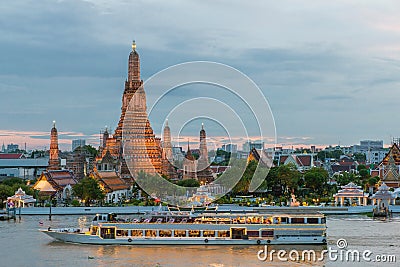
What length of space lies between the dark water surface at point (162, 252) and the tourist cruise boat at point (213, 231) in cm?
53

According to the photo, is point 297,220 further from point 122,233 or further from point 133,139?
point 133,139

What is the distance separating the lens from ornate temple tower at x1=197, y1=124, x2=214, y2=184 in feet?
224

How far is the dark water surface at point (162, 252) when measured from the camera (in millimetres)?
27281

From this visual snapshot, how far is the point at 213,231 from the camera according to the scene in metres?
31.9

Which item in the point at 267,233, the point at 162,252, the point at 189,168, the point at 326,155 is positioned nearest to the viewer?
the point at 162,252

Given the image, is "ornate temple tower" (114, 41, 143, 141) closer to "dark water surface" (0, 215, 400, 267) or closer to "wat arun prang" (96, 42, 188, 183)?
"wat arun prang" (96, 42, 188, 183)

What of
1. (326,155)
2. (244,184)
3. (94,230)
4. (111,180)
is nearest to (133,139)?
(111,180)

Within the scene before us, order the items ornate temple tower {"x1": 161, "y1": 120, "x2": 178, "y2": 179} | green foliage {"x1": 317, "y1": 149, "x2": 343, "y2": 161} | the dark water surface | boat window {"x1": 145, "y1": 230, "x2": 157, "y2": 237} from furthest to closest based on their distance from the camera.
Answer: green foliage {"x1": 317, "y1": 149, "x2": 343, "y2": 161} → ornate temple tower {"x1": 161, "y1": 120, "x2": 178, "y2": 179} → boat window {"x1": 145, "y1": 230, "x2": 157, "y2": 237} → the dark water surface

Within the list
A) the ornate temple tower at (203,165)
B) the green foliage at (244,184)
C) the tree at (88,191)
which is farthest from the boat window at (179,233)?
the ornate temple tower at (203,165)

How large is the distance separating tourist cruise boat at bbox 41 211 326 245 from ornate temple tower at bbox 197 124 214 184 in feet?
101

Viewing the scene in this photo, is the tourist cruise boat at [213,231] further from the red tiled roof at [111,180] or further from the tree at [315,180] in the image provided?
the tree at [315,180]

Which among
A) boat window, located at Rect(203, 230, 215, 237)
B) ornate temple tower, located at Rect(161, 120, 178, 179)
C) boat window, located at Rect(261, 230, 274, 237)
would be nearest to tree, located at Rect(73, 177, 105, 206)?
ornate temple tower, located at Rect(161, 120, 178, 179)

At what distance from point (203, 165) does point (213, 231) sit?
42.0 meters

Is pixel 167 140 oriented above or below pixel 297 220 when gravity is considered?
above
